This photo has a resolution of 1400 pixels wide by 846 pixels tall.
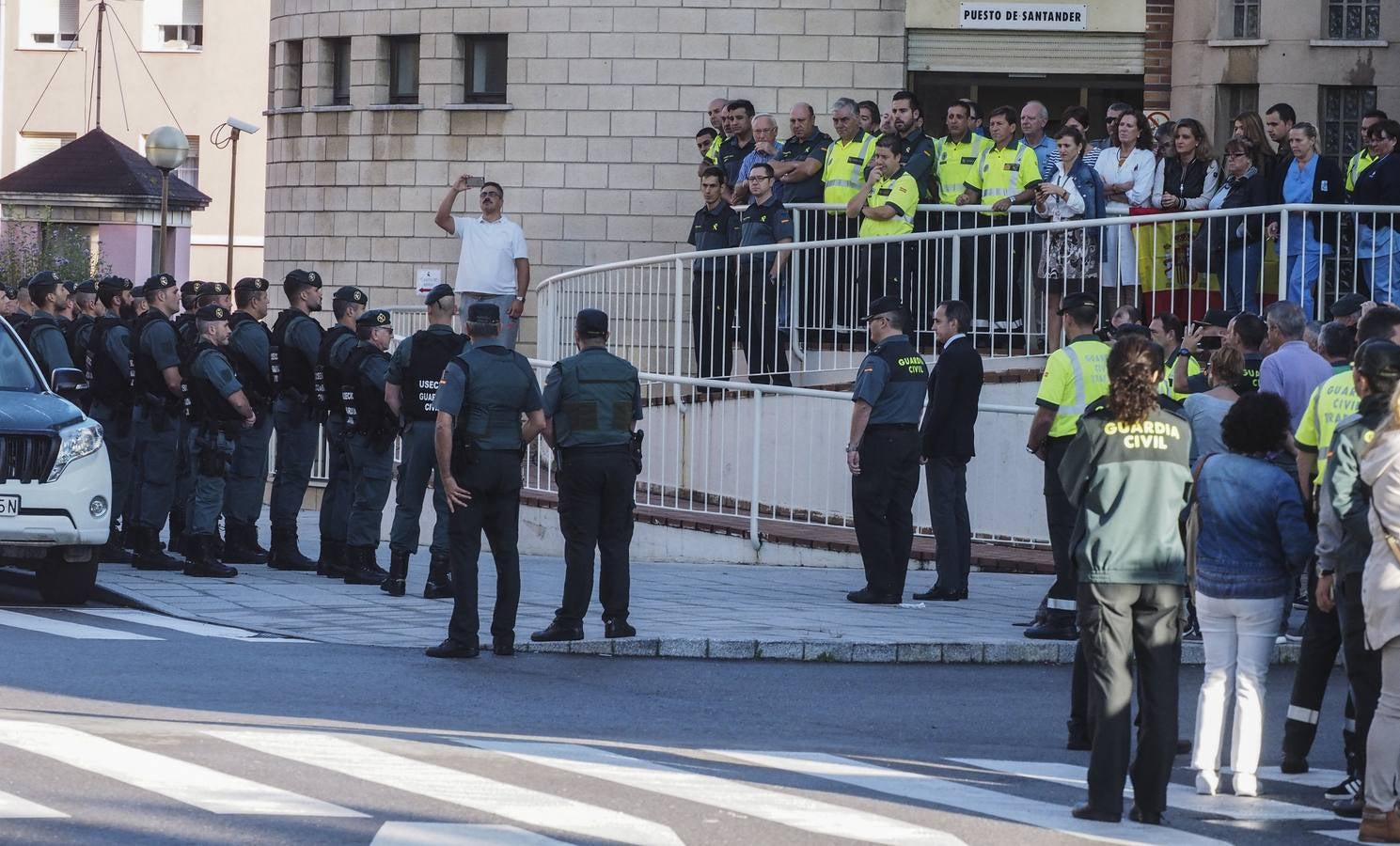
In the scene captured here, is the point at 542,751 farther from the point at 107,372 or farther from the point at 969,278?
the point at 969,278

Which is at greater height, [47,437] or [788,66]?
[788,66]

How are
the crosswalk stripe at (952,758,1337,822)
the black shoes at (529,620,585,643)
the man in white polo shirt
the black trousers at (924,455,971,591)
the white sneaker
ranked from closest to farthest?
1. the crosswalk stripe at (952,758,1337,822)
2. the white sneaker
3. the black shoes at (529,620,585,643)
4. the black trousers at (924,455,971,591)
5. the man in white polo shirt

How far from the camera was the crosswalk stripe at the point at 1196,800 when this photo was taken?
789 centimetres

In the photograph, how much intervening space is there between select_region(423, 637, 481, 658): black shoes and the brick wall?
41.7 feet

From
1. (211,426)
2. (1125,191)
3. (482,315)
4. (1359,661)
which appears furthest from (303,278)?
(1359,661)

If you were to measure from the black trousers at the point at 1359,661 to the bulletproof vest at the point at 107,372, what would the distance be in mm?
9799

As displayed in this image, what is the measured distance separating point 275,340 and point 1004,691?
657cm

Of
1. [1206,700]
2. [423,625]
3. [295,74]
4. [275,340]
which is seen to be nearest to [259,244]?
[295,74]

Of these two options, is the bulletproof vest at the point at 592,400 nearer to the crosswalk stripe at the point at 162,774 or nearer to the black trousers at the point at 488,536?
the black trousers at the point at 488,536

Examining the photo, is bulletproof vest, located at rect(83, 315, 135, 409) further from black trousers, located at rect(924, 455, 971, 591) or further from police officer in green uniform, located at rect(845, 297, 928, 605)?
black trousers, located at rect(924, 455, 971, 591)

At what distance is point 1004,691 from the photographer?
10836mm

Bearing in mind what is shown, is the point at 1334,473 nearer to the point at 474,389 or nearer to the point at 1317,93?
the point at 474,389

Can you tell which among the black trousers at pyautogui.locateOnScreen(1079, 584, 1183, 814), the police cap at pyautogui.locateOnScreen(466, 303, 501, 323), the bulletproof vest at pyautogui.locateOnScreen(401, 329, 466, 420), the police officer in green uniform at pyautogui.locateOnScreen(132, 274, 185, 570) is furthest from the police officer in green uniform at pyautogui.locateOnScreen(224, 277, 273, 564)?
the black trousers at pyautogui.locateOnScreen(1079, 584, 1183, 814)

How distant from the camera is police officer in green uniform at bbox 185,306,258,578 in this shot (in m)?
14.8
